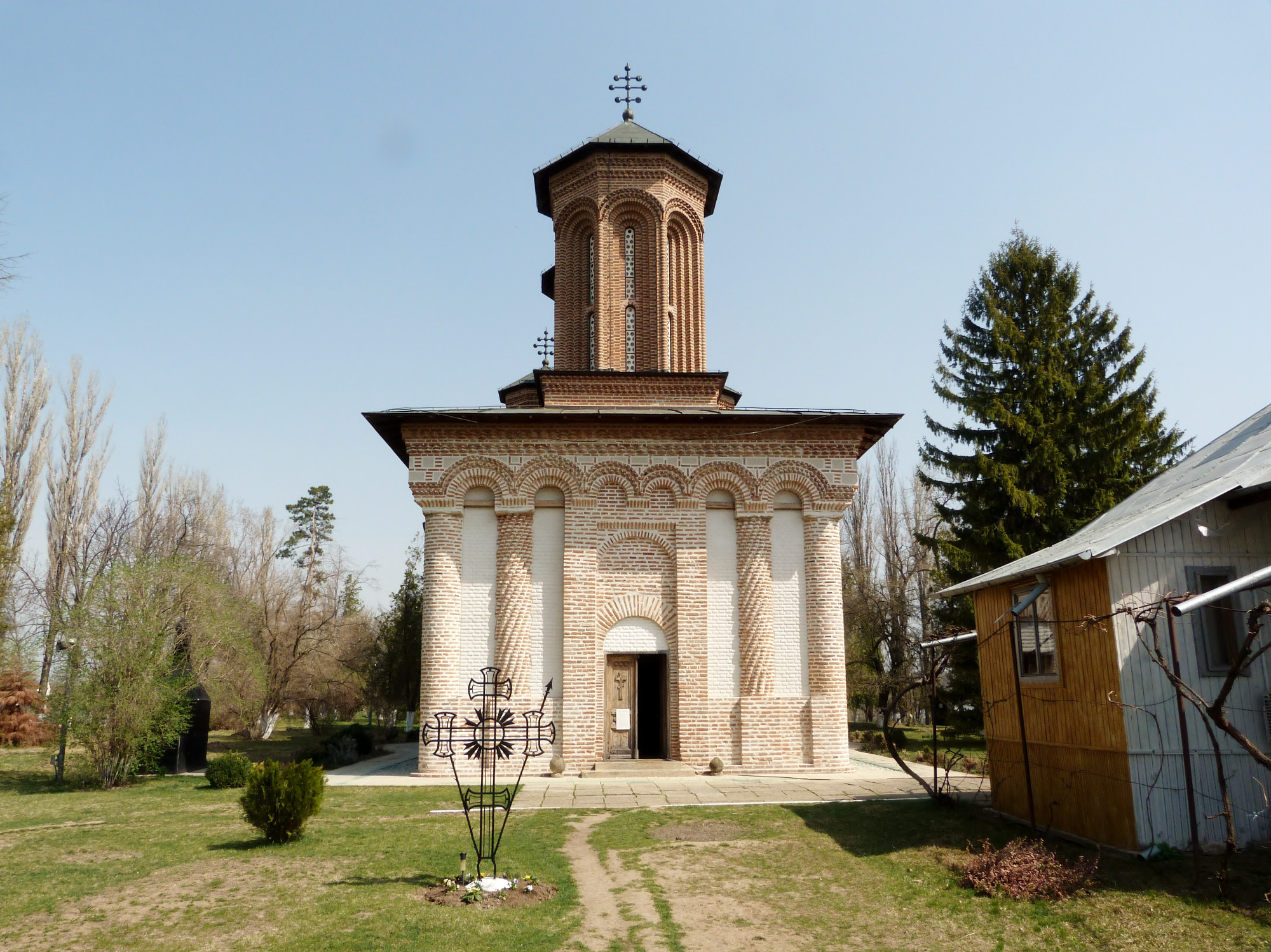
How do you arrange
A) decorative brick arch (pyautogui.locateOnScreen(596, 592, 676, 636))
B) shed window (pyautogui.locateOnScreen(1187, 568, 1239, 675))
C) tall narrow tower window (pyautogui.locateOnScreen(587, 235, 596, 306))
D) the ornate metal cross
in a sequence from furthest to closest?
tall narrow tower window (pyautogui.locateOnScreen(587, 235, 596, 306)) < decorative brick arch (pyautogui.locateOnScreen(596, 592, 676, 636)) < shed window (pyautogui.locateOnScreen(1187, 568, 1239, 675)) < the ornate metal cross

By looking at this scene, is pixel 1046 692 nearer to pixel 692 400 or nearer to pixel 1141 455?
pixel 692 400

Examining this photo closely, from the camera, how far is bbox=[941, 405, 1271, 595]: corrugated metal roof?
25.7ft

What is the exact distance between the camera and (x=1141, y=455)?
20172 mm

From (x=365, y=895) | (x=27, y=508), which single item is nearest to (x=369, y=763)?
(x=365, y=895)

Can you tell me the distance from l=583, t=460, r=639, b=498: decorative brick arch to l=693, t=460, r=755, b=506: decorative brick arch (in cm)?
119

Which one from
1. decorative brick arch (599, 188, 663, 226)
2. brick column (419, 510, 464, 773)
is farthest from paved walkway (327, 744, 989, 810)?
decorative brick arch (599, 188, 663, 226)

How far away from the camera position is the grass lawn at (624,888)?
20.0 ft

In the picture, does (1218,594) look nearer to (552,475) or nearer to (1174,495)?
(1174,495)

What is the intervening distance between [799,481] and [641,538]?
3.34 metres

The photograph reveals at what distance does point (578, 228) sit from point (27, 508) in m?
27.4

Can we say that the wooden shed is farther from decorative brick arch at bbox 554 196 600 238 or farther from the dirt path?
decorative brick arch at bbox 554 196 600 238

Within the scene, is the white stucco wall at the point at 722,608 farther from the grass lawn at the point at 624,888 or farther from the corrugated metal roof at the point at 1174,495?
the corrugated metal roof at the point at 1174,495

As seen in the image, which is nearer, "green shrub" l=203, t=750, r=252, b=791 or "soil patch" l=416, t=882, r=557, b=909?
"soil patch" l=416, t=882, r=557, b=909

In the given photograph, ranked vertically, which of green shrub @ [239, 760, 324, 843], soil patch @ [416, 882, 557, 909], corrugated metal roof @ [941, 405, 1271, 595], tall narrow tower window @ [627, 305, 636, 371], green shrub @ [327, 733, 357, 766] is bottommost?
green shrub @ [327, 733, 357, 766]
